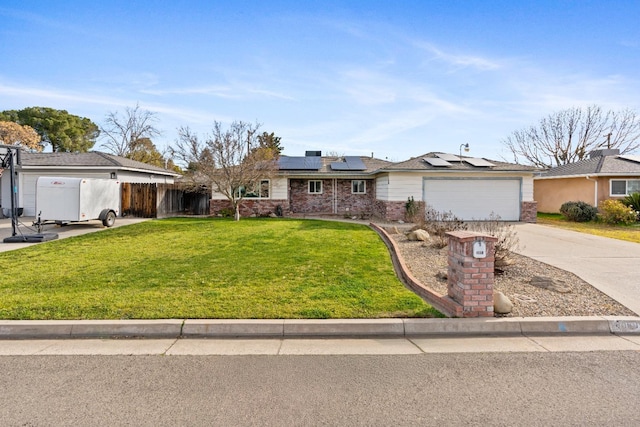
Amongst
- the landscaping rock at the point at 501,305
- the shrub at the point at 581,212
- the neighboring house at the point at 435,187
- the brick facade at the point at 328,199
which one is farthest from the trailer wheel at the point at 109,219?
the shrub at the point at 581,212

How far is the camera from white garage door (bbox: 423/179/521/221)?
56.9 ft

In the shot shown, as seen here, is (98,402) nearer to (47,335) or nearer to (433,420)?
(47,335)

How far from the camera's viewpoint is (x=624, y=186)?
18688mm

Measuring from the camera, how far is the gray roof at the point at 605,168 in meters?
18.3

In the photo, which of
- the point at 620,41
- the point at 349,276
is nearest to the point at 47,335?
the point at 349,276

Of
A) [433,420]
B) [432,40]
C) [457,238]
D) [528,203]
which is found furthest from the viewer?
[528,203]

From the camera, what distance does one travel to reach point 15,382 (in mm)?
3203

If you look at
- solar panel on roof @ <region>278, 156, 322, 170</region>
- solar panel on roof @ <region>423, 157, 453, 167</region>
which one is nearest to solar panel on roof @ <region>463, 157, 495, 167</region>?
solar panel on roof @ <region>423, 157, 453, 167</region>

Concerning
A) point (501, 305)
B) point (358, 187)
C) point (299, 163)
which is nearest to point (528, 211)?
point (358, 187)

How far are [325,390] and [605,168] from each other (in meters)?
22.1

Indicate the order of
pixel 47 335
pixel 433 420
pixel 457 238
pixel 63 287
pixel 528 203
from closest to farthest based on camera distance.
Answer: pixel 433 420 → pixel 47 335 → pixel 457 238 → pixel 63 287 → pixel 528 203

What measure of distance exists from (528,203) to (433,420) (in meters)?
17.5

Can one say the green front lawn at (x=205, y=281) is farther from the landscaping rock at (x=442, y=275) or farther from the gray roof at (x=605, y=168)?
the gray roof at (x=605, y=168)

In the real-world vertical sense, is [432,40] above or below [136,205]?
above
